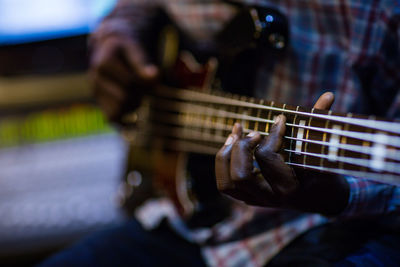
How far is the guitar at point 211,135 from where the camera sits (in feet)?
1.03

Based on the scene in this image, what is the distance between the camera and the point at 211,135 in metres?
0.56

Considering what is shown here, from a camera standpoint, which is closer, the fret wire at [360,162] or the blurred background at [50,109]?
the fret wire at [360,162]

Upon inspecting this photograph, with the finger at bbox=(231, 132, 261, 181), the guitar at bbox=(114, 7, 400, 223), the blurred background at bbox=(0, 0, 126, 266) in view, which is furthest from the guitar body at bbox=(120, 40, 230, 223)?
the blurred background at bbox=(0, 0, 126, 266)

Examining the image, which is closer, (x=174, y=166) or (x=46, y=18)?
(x=174, y=166)

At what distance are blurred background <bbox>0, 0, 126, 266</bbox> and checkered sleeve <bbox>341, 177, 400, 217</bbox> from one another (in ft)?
3.28

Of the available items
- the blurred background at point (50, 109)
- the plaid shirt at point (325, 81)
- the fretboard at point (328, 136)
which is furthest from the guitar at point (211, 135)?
the blurred background at point (50, 109)

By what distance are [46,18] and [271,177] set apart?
4.43 feet

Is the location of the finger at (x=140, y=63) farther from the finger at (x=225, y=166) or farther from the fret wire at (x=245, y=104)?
the finger at (x=225, y=166)

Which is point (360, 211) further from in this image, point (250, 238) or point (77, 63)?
point (77, 63)

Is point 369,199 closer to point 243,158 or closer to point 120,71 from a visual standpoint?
point 243,158

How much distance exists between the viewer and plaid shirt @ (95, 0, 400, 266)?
0.48m

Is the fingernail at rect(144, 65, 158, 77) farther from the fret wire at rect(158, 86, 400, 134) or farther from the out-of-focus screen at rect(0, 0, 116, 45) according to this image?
the out-of-focus screen at rect(0, 0, 116, 45)

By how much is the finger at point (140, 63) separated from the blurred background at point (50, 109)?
63 cm

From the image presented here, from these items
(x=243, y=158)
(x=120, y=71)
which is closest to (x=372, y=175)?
(x=243, y=158)
